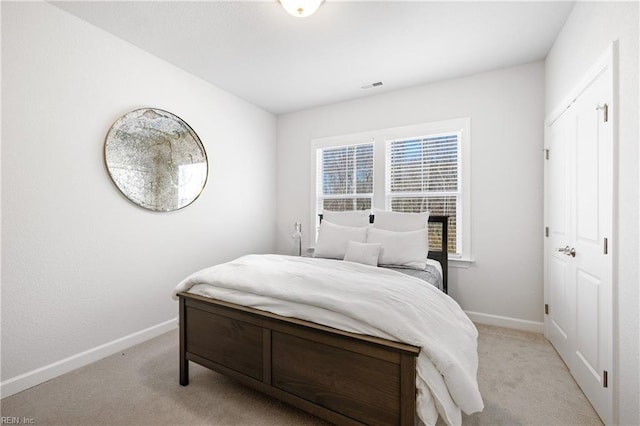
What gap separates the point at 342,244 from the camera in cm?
295

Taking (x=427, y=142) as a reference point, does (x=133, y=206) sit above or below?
below

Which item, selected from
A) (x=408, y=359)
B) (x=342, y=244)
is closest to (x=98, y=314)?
(x=342, y=244)

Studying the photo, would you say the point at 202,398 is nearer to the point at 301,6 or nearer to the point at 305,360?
the point at 305,360

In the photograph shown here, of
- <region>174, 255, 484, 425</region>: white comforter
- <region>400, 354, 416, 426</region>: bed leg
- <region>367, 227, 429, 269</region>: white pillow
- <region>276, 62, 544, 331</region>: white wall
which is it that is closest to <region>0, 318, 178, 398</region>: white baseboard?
<region>174, 255, 484, 425</region>: white comforter

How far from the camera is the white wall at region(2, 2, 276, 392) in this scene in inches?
74.8

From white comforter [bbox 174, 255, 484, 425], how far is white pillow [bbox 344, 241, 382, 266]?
1.96 feet

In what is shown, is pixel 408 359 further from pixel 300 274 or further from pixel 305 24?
pixel 305 24

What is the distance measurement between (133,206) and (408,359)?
260 cm

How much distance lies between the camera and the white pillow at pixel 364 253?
103 inches

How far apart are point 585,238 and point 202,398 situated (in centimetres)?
271

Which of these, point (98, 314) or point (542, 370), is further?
point (98, 314)

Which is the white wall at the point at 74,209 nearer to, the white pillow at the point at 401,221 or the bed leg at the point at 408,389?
the white pillow at the point at 401,221

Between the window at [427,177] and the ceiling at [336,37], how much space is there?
71cm

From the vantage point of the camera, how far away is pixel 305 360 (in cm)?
149
